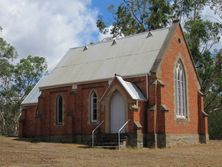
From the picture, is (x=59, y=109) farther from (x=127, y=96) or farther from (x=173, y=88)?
(x=173, y=88)

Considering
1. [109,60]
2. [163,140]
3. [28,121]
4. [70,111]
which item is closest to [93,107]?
[70,111]

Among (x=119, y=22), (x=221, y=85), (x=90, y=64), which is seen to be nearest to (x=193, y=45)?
(x=221, y=85)

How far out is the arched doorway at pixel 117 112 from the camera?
112 feet

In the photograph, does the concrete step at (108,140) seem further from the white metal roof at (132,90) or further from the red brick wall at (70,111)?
the white metal roof at (132,90)

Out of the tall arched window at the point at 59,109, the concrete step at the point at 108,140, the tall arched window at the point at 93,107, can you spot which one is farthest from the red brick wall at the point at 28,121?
the concrete step at the point at 108,140

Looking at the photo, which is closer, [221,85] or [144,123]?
[144,123]

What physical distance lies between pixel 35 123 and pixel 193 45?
831 inches

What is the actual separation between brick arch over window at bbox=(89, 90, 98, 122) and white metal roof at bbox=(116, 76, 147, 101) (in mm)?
3873

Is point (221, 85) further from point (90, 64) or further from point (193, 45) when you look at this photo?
point (90, 64)

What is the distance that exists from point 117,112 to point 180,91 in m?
6.37

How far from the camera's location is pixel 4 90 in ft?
240

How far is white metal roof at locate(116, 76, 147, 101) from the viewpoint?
32.9 metres

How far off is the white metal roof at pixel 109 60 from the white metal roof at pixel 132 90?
3.73 feet

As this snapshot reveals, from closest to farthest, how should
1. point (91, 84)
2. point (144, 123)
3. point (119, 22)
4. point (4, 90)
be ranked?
point (144, 123), point (91, 84), point (119, 22), point (4, 90)
